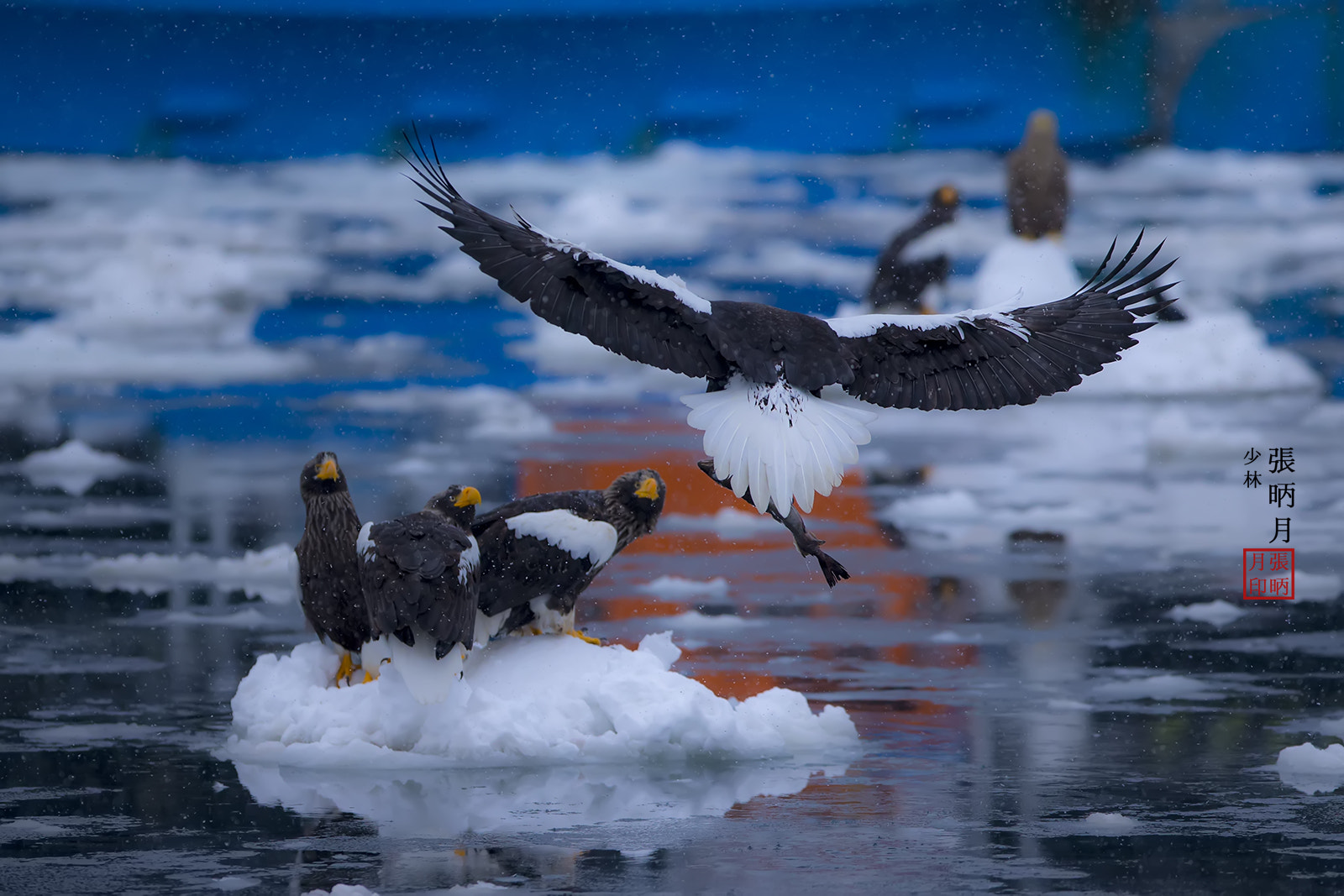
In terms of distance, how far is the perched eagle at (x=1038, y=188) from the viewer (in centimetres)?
2142

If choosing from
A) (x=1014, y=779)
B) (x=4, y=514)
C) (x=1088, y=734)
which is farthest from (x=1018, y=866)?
(x=4, y=514)

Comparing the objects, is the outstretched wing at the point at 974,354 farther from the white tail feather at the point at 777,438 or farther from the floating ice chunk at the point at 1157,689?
the floating ice chunk at the point at 1157,689

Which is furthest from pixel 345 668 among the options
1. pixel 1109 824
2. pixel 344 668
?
pixel 1109 824

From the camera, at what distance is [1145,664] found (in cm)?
944

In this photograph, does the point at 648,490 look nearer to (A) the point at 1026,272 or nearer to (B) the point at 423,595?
(B) the point at 423,595

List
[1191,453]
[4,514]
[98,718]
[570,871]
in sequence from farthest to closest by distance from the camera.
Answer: [1191,453], [4,514], [98,718], [570,871]

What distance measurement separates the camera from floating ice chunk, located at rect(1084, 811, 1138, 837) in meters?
6.37

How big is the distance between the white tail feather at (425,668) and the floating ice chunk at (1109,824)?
2.57 m

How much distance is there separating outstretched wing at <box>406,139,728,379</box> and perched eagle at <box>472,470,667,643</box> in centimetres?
91

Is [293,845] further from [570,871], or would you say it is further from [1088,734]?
[1088,734]

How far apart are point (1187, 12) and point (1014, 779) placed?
2012 cm

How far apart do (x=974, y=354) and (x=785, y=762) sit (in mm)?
1928

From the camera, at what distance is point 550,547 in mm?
7688

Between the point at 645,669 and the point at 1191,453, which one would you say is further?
the point at 1191,453
